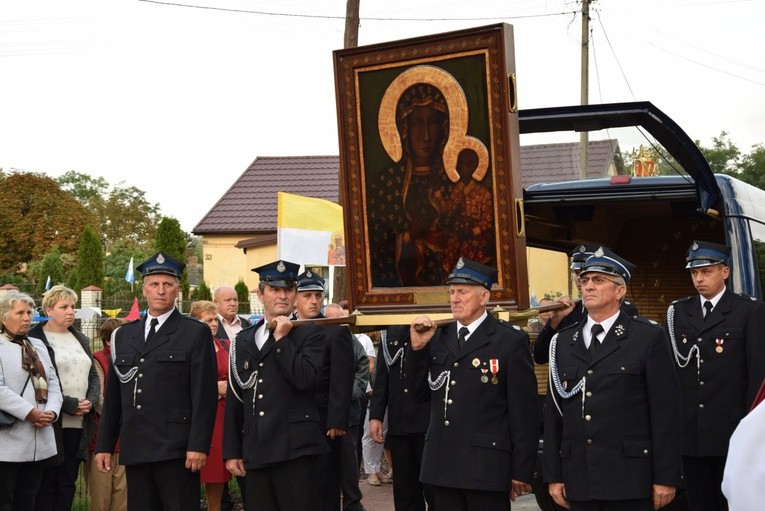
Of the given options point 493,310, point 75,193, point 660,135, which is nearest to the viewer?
point 493,310

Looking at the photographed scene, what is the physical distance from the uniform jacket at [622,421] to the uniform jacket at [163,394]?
2.26 meters

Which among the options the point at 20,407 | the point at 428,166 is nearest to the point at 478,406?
the point at 428,166

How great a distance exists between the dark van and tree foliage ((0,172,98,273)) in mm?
56946

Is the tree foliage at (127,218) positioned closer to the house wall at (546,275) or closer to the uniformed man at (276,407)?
the house wall at (546,275)

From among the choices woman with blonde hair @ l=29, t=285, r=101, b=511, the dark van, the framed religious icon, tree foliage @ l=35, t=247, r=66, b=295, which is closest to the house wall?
tree foliage @ l=35, t=247, r=66, b=295

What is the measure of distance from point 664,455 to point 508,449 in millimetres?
893

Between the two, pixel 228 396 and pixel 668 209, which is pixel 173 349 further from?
pixel 668 209

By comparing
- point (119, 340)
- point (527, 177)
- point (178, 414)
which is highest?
point (527, 177)

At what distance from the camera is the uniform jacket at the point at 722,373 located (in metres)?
7.01

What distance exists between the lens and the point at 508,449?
6.10 metres

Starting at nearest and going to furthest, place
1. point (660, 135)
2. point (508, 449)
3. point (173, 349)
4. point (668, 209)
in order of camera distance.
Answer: point (508, 449), point (173, 349), point (660, 135), point (668, 209)

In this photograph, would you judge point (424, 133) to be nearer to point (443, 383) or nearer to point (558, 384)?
point (443, 383)

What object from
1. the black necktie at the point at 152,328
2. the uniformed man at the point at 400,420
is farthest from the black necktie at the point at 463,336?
the black necktie at the point at 152,328

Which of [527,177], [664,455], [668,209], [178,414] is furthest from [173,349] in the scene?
[527,177]
